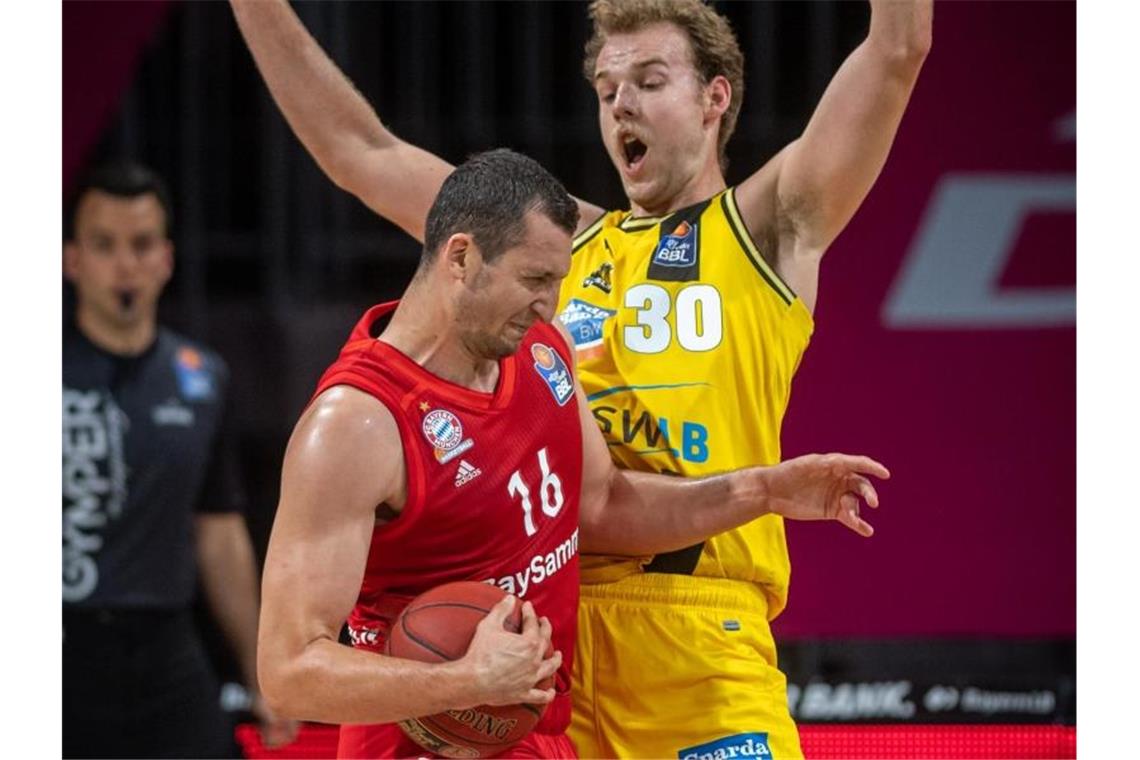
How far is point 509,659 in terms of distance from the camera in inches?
125

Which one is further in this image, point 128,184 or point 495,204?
point 128,184

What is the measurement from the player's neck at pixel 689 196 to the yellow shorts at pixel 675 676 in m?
0.98

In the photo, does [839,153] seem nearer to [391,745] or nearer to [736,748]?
[736,748]

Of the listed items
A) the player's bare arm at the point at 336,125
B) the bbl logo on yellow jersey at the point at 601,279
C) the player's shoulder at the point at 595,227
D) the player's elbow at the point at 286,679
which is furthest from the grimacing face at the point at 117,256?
the player's elbow at the point at 286,679

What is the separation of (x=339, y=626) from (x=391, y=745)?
388 mm

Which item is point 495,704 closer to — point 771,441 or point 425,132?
point 771,441

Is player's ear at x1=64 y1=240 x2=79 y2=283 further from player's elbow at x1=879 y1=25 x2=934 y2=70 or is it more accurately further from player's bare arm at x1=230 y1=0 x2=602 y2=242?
player's elbow at x1=879 y1=25 x2=934 y2=70

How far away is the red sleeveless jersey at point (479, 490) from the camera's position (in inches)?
132

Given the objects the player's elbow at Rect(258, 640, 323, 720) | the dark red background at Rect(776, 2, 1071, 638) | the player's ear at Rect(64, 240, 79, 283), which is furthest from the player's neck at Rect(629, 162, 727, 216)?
the dark red background at Rect(776, 2, 1071, 638)

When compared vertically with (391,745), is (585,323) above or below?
above

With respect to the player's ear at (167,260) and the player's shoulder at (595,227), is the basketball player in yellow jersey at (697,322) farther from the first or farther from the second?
the player's ear at (167,260)

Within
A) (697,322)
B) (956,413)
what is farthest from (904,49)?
(956,413)

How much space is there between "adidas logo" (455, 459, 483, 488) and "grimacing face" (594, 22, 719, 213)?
1.11 metres

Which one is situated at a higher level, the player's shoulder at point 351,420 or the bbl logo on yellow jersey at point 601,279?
the bbl logo on yellow jersey at point 601,279
